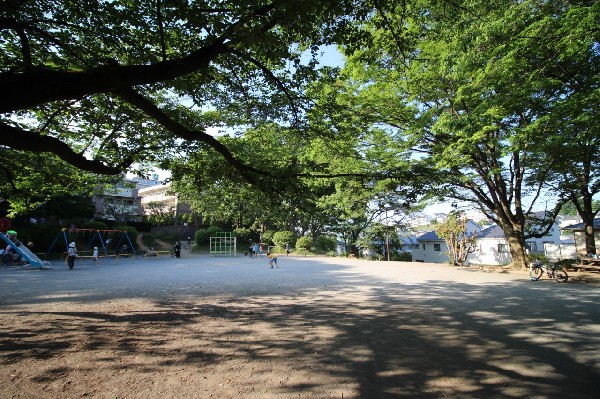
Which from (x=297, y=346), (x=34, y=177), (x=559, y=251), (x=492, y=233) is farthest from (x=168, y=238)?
(x=559, y=251)

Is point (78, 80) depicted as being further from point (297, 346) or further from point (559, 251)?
point (559, 251)

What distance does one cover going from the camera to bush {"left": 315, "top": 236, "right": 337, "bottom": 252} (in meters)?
32.0

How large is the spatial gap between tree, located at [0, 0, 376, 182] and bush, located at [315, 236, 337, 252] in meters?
24.6

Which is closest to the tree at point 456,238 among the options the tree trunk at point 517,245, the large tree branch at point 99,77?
the tree trunk at point 517,245

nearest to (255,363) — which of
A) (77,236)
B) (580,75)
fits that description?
(580,75)

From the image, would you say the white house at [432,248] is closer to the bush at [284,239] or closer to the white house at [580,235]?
the white house at [580,235]

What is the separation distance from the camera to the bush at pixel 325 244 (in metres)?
32.0

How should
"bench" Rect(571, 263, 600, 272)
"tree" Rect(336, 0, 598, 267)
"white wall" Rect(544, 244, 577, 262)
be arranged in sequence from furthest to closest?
"white wall" Rect(544, 244, 577, 262) < "bench" Rect(571, 263, 600, 272) < "tree" Rect(336, 0, 598, 267)

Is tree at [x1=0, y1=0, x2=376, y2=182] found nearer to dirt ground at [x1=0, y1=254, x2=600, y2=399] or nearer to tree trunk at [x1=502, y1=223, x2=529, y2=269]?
dirt ground at [x1=0, y1=254, x2=600, y2=399]

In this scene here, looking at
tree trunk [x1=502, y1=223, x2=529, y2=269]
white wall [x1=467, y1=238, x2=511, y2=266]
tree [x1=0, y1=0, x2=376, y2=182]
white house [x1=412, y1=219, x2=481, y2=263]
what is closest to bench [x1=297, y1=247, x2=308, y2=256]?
white house [x1=412, y1=219, x2=481, y2=263]

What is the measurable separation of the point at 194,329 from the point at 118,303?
3.33 m

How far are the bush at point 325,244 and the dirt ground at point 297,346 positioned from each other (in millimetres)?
23066

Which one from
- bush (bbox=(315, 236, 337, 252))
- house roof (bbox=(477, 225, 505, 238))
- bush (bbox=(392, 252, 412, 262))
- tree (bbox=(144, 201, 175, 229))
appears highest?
tree (bbox=(144, 201, 175, 229))

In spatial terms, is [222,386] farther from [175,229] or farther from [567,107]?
[175,229]
